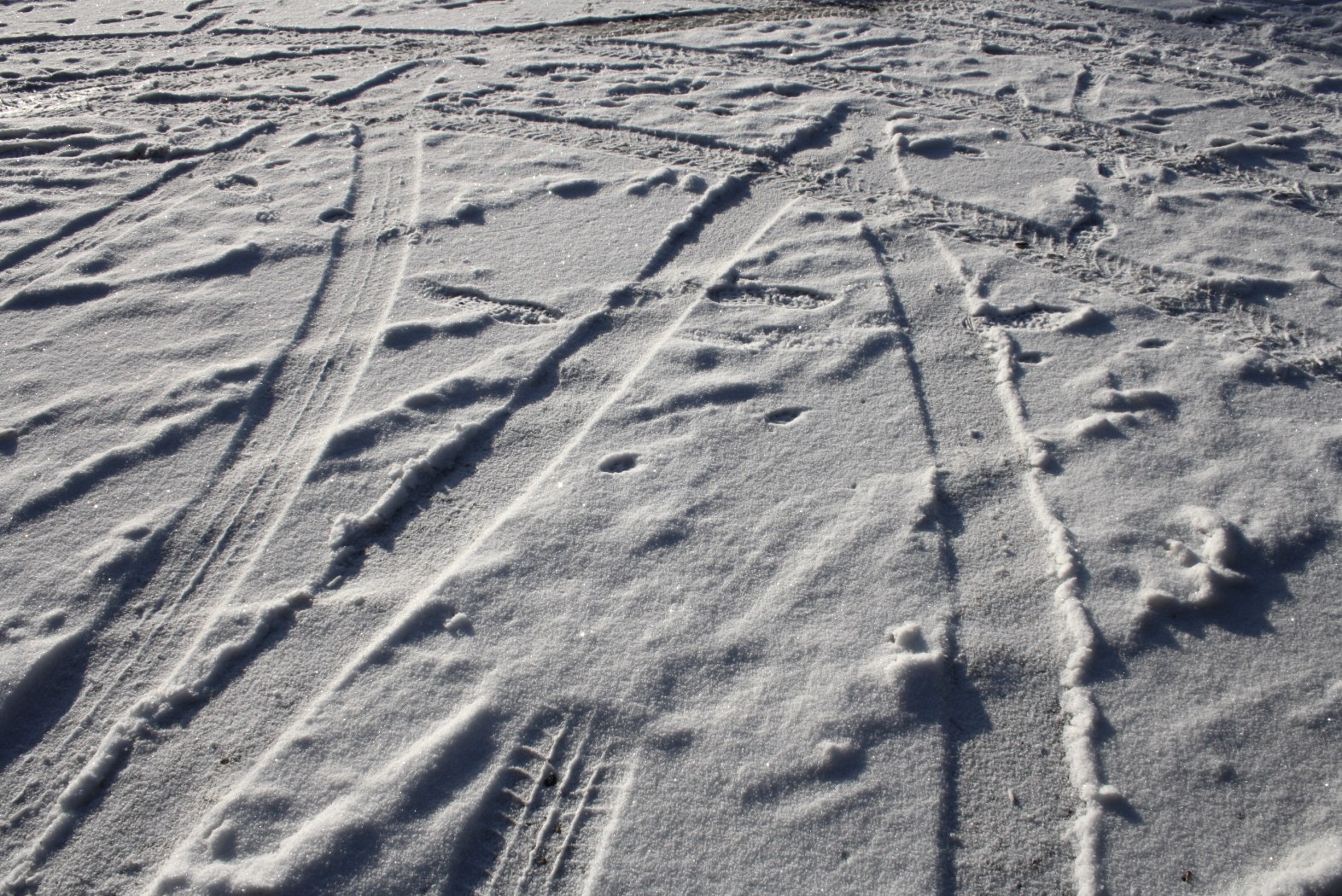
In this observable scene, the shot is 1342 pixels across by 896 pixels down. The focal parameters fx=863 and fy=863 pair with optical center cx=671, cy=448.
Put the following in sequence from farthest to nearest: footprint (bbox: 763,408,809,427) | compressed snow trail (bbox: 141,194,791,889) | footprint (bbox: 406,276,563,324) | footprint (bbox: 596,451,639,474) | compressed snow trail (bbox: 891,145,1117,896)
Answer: footprint (bbox: 406,276,563,324), footprint (bbox: 763,408,809,427), footprint (bbox: 596,451,639,474), compressed snow trail (bbox: 141,194,791,889), compressed snow trail (bbox: 891,145,1117,896)

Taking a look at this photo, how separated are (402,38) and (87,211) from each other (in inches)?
84.2

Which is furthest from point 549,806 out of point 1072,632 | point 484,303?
point 484,303

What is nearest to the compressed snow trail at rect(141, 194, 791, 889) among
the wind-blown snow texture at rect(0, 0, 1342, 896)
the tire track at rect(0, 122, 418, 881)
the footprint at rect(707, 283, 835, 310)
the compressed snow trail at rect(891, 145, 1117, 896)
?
the wind-blown snow texture at rect(0, 0, 1342, 896)

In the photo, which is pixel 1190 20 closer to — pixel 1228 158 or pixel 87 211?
pixel 1228 158

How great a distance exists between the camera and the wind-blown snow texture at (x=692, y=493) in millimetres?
1584

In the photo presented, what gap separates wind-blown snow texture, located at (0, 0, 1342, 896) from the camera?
158 cm

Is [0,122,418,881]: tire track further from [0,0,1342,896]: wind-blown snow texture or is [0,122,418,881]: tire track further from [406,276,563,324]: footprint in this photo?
[406,276,563,324]: footprint

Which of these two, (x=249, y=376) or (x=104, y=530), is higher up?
(x=249, y=376)

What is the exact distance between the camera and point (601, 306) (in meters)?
2.76

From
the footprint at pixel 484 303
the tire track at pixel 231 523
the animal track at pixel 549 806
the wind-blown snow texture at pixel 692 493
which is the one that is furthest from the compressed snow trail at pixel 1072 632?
the tire track at pixel 231 523

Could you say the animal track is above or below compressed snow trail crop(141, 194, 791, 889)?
below

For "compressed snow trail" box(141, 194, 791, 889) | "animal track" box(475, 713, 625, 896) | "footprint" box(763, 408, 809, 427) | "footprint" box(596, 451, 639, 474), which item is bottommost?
"animal track" box(475, 713, 625, 896)

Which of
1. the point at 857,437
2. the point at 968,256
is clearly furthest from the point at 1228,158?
the point at 857,437

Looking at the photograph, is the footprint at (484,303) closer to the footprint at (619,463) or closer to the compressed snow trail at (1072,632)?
the footprint at (619,463)
